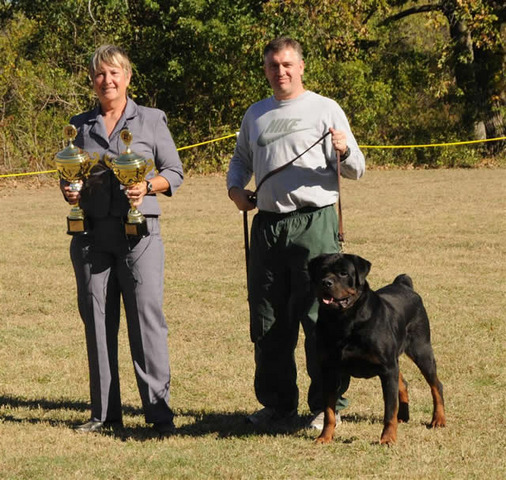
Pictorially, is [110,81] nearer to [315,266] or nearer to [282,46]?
[282,46]

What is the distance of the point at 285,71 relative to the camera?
4887 millimetres

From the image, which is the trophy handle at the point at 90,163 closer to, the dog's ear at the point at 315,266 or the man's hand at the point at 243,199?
the man's hand at the point at 243,199

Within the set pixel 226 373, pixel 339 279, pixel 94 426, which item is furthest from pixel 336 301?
pixel 226 373

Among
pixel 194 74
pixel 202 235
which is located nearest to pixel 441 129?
pixel 194 74

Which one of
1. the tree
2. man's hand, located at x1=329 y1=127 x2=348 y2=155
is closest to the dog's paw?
man's hand, located at x1=329 y1=127 x2=348 y2=155

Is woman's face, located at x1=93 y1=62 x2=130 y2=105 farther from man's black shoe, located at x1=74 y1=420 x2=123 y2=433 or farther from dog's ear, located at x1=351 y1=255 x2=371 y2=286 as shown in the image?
man's black shoe, located at x1=74 y1=420 x2=123 y2=433

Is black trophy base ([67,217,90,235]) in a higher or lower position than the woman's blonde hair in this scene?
lower

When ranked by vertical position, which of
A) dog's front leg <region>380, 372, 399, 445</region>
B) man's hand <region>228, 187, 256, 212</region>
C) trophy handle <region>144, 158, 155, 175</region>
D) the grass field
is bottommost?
the grass field

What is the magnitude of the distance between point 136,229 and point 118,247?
238 mm

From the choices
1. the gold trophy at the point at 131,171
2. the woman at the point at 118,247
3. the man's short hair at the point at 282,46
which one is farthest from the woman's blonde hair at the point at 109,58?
the man's short hair at the point at 282,46

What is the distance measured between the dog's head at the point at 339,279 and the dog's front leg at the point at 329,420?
0.51 metres

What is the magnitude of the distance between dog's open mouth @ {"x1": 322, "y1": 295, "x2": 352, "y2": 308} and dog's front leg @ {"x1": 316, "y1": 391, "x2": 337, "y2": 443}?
1.67ft

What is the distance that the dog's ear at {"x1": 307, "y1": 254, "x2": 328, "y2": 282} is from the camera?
15.6ft

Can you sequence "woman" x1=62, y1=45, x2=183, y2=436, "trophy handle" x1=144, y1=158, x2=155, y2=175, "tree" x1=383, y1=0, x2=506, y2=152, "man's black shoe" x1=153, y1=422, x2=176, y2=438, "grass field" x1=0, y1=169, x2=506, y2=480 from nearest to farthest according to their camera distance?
"grass field" x1=0, y1=169, x2=506, y2=480 → "trophy handle" x1=144, y1=158, x2=155, y2=175 → "woman" x1=62, y1=45, x2=183, y2=436 → "man's black shoe" x1=153, y1=422, x2=176, y2=438 → "tree" x1=383, y1=0, x2=506, y2=152
